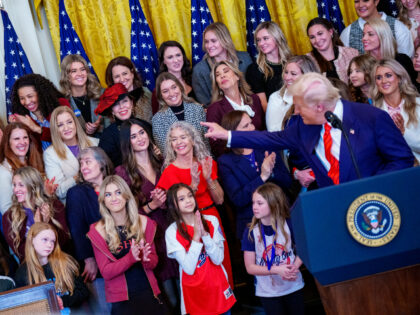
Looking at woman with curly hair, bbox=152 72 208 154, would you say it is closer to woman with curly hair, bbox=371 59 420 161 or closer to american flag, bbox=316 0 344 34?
woman with curly hair, bbox=371 59 420 161

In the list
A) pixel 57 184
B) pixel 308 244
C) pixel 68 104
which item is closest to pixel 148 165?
pixel 57 184

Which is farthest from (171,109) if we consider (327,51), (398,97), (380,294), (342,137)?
(380,294)

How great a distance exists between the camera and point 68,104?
5414 millimetres

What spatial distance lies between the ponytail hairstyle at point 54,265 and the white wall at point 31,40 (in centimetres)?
217

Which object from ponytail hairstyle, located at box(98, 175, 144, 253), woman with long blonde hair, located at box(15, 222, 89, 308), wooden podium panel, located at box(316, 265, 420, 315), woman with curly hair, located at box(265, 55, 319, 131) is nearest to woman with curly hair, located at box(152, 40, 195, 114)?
woman with curly hair, located at box(265, 55, 319, 131)

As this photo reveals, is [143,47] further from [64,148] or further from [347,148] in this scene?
[347,148]

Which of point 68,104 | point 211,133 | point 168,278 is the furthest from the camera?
point 68,104

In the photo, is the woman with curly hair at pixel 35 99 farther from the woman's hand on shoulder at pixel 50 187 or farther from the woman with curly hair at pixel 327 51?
the woman with curly hair at pixel 327 51

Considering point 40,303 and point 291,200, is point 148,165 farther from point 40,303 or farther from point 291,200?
point 40,303

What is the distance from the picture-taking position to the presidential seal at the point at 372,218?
248 centimetres

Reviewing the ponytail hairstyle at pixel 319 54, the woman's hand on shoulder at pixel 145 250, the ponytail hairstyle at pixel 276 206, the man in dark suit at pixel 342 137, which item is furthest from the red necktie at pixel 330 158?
the ponytail hairstyle at pixel 319 54

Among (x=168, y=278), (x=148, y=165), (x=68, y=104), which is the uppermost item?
(x=68, y=104)

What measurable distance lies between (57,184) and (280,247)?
69.9 inches

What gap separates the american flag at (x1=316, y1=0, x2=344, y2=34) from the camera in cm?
667
